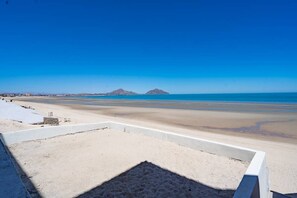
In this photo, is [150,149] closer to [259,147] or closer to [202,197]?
[202,197]

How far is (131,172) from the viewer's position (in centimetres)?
444

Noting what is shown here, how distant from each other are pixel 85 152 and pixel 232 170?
3.68 m

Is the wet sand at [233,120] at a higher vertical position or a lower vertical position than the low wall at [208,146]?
lower

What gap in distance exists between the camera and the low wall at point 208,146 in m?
3.07

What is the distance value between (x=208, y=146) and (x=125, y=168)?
240 centimetres

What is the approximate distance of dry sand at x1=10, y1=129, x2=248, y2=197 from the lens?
12.1 ft

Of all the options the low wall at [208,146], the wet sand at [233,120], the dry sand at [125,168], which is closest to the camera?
the low wall at [208,146]

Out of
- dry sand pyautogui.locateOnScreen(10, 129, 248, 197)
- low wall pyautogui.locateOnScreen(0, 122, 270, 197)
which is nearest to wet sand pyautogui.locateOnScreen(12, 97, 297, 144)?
low wall pyautogui.locateOnScreen(0, 122, 270, 197)

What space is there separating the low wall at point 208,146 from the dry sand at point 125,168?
243 mm

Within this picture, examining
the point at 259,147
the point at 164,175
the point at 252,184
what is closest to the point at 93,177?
the point at 164,175

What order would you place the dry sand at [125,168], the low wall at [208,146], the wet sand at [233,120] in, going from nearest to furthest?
the low wall at [208,146]
the dry sand at [125,168]
the wet sand at [233,120]

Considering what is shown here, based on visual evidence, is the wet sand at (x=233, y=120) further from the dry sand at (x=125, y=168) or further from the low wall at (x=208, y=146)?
the dry sand at (x=125, y=168)

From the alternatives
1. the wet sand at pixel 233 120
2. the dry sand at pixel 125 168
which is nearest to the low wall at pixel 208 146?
the dry sand at pixel 125 168

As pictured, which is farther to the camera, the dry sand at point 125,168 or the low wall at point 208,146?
the dry sand at point 125,168
